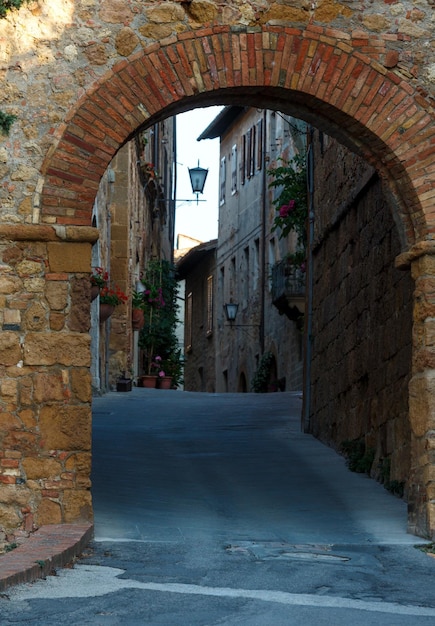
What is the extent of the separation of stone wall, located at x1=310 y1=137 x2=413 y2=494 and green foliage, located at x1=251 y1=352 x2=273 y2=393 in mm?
12202

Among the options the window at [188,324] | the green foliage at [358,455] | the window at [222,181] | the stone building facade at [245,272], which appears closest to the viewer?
the green foliage at [358,455]

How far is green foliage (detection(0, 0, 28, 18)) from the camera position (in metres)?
8.94

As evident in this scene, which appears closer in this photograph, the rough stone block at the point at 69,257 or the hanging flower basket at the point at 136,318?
the rough stone block at the point at 69,257

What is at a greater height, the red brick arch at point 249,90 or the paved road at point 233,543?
the red brick arch at point 249,90

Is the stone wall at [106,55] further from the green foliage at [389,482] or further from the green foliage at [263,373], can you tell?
the green foliage at [263,373]

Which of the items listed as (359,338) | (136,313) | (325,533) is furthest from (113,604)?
(136,313)

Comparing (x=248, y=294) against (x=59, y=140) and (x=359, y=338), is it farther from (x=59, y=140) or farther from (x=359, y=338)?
(x=59, y=140)

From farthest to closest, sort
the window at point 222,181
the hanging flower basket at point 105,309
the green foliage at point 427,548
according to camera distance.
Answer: the window at point 222,181, the hanging flower basket at point 105,309, the green foliage at point 427,548

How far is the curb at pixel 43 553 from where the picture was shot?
6371 mm

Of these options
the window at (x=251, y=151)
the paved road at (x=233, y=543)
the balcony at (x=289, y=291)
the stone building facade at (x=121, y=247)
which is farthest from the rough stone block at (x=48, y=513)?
the window at (x=251, y=151)

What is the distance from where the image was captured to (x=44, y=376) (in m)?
8.96

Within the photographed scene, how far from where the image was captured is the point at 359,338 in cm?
1350

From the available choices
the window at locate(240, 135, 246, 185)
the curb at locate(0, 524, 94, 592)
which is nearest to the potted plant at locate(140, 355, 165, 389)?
the window at locate(240, 135, 246, 185)

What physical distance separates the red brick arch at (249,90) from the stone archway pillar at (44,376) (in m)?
0.33
